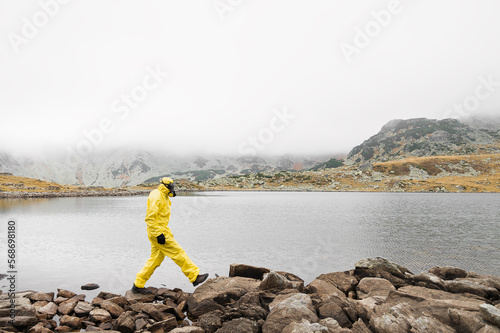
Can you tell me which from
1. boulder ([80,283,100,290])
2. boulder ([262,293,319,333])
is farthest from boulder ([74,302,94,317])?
boulder ([262,293,319,333])

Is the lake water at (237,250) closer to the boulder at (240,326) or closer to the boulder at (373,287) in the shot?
the boulder at (373,287)

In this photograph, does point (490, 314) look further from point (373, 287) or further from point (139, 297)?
point (139, 297)

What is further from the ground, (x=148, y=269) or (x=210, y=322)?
(x=148, y=269)

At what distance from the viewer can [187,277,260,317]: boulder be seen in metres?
9.11

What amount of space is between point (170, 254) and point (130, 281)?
3.37m

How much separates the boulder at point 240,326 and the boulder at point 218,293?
159 cm

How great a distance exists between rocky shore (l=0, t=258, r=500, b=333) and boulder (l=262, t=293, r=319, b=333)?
3 centimetres

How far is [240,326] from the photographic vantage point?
7.48m

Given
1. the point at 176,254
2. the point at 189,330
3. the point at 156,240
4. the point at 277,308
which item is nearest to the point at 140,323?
the point at 189,330

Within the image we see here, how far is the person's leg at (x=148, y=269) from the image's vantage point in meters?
10.4

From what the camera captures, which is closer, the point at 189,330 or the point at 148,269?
the point at 189,330

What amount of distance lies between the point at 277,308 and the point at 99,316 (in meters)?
5.45

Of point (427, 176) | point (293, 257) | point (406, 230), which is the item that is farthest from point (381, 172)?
point (293, 257)

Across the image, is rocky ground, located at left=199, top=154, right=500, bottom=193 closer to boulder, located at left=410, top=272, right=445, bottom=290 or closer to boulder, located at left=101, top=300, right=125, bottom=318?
boulder, located at left=410, top=272, right=445, bottom=290
